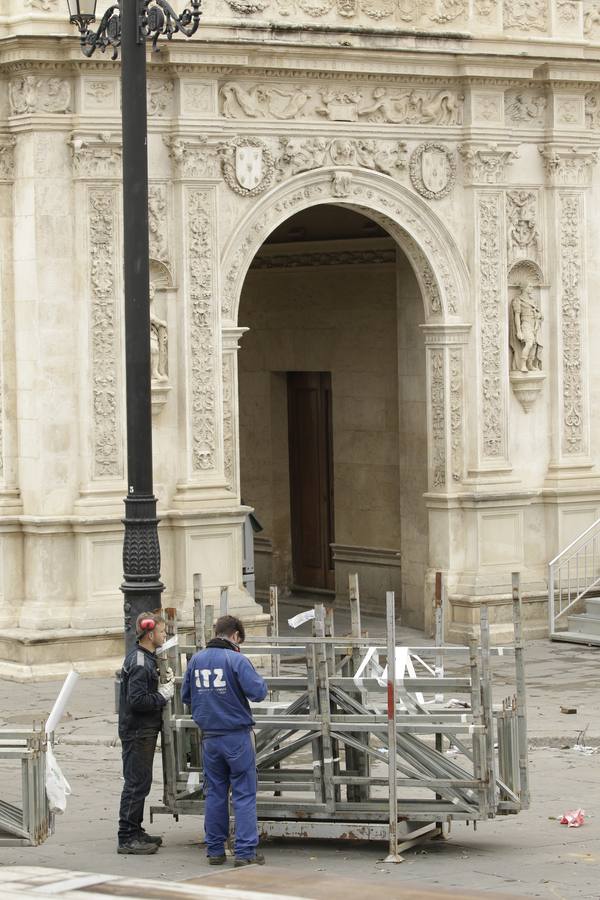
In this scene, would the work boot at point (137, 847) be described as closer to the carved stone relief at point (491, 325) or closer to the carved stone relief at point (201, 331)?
the carved stone relief at point (201, 331)

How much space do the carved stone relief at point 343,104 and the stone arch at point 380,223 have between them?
0.64 meters

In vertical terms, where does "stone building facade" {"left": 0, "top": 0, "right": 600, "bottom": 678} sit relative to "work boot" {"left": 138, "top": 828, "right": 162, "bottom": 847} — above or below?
above

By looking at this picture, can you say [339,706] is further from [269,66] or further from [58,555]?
[269,66]

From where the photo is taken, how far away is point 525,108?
2297 centimetres

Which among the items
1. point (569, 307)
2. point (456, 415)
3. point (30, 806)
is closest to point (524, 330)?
point (569, 307)

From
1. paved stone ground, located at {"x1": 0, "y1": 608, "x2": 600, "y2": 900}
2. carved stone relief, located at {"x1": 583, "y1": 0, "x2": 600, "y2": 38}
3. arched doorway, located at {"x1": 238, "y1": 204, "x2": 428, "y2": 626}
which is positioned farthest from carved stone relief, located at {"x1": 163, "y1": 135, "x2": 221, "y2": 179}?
paved stone ground, located at {"x1": 0, "y1": 608, "x2": 600, "y2": 900}

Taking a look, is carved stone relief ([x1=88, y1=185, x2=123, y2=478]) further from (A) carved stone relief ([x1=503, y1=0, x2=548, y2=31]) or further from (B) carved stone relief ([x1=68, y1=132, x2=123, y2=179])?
(A) carved stone relief ([x1=503, y1=0, x2=548, y2=31])

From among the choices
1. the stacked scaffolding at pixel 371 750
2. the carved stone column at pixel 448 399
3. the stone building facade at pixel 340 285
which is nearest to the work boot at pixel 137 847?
the stacked scaffolding at pixel 371 750

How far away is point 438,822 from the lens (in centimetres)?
1238

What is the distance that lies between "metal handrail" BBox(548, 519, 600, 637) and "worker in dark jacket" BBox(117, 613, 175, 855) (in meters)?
11.1

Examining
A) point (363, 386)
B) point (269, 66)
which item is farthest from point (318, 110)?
point (363, 386)

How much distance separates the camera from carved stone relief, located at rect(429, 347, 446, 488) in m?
22.6

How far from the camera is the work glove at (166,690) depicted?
40.9 ft

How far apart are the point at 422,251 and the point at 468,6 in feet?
9.03
